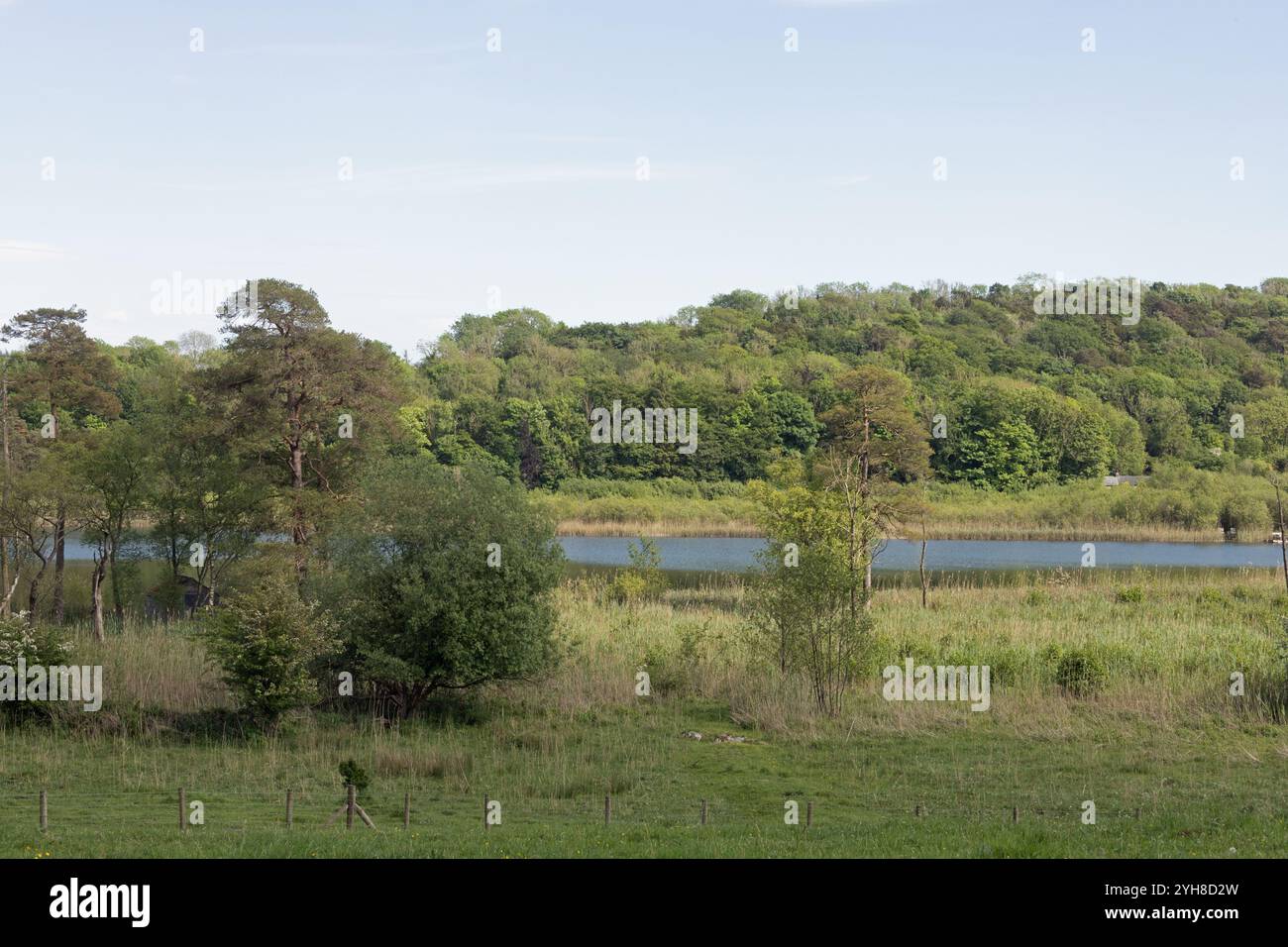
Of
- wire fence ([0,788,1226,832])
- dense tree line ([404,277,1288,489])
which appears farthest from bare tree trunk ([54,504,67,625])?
dense tree line ([404,277,1288,489])

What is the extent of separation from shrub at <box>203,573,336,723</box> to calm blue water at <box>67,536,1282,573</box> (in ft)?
104

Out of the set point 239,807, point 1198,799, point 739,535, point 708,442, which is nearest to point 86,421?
point 739,535

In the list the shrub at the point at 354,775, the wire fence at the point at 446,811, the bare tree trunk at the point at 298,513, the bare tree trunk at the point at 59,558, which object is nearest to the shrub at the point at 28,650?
the wire fence at the point at 446,811

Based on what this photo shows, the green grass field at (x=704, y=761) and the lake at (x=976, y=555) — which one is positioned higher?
the green grass field at (x=704, y=761)

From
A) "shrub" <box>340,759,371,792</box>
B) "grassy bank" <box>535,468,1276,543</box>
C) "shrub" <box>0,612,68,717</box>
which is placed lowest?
"grassy bank" <box>535,468,1276,543</box>

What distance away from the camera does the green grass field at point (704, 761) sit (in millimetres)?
13719

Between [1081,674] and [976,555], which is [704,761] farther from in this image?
[976,555]

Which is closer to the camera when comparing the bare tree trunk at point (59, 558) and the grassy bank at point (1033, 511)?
the bare tree trunk at point (59, 558)

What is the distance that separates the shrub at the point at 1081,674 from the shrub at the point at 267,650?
1573 cm

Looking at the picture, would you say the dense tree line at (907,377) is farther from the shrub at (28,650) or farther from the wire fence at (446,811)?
the wire fence at (446,811)

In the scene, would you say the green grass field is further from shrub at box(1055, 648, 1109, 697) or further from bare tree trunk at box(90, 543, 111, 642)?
bare tree trunk at box(90, 543, 111, 642)

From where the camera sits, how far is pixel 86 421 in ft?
217

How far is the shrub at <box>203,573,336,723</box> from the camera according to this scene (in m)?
22.5
